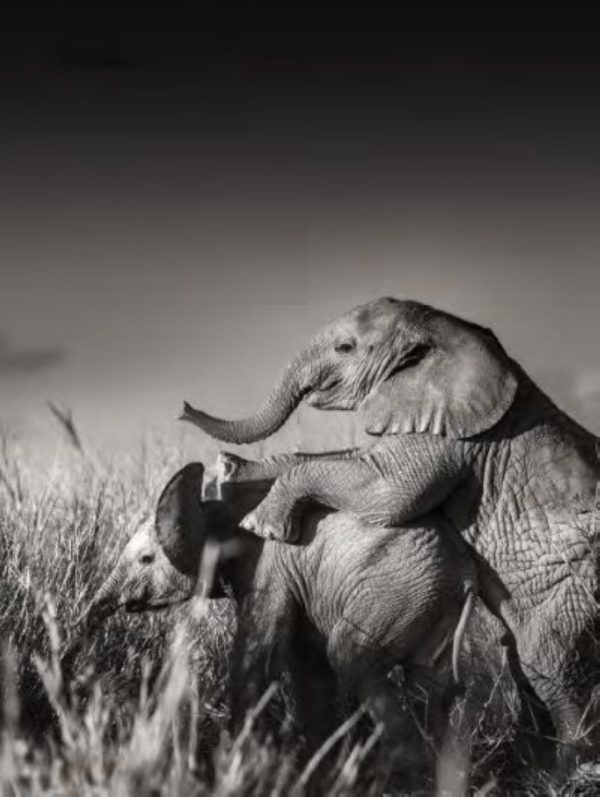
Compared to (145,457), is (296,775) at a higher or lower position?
lower

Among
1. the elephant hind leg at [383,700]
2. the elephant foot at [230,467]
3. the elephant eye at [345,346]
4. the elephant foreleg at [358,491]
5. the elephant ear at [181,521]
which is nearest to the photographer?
the elephant hind leg at [383,700]

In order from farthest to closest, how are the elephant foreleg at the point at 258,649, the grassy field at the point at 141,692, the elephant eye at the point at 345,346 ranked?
the elephant eye at the point at 345,346
the elephant foreleg at the point at 258,649
the grassy field at the point at 141,692

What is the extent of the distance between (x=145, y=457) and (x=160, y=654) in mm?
4273

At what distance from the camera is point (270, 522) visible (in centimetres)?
641

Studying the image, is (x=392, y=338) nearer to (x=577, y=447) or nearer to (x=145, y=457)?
(x=577, y=447)

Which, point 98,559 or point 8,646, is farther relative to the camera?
point 98,559

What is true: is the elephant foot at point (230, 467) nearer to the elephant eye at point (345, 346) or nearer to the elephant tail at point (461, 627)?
the elephant eye at point (345, 346)

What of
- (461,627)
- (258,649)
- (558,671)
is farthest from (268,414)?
(558,671)

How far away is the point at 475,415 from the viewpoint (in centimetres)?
643

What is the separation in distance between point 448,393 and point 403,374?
249 millimetres

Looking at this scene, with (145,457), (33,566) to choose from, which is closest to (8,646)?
(33,566)

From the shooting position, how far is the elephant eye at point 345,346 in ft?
22.1

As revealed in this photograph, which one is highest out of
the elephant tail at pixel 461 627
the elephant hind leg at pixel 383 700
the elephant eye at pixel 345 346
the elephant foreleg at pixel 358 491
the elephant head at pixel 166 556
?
the elephant eye at pixel 345 346

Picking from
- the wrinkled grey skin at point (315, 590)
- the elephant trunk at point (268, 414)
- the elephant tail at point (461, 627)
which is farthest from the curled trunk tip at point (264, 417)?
Result: the elephant tail at point (461, 627)
